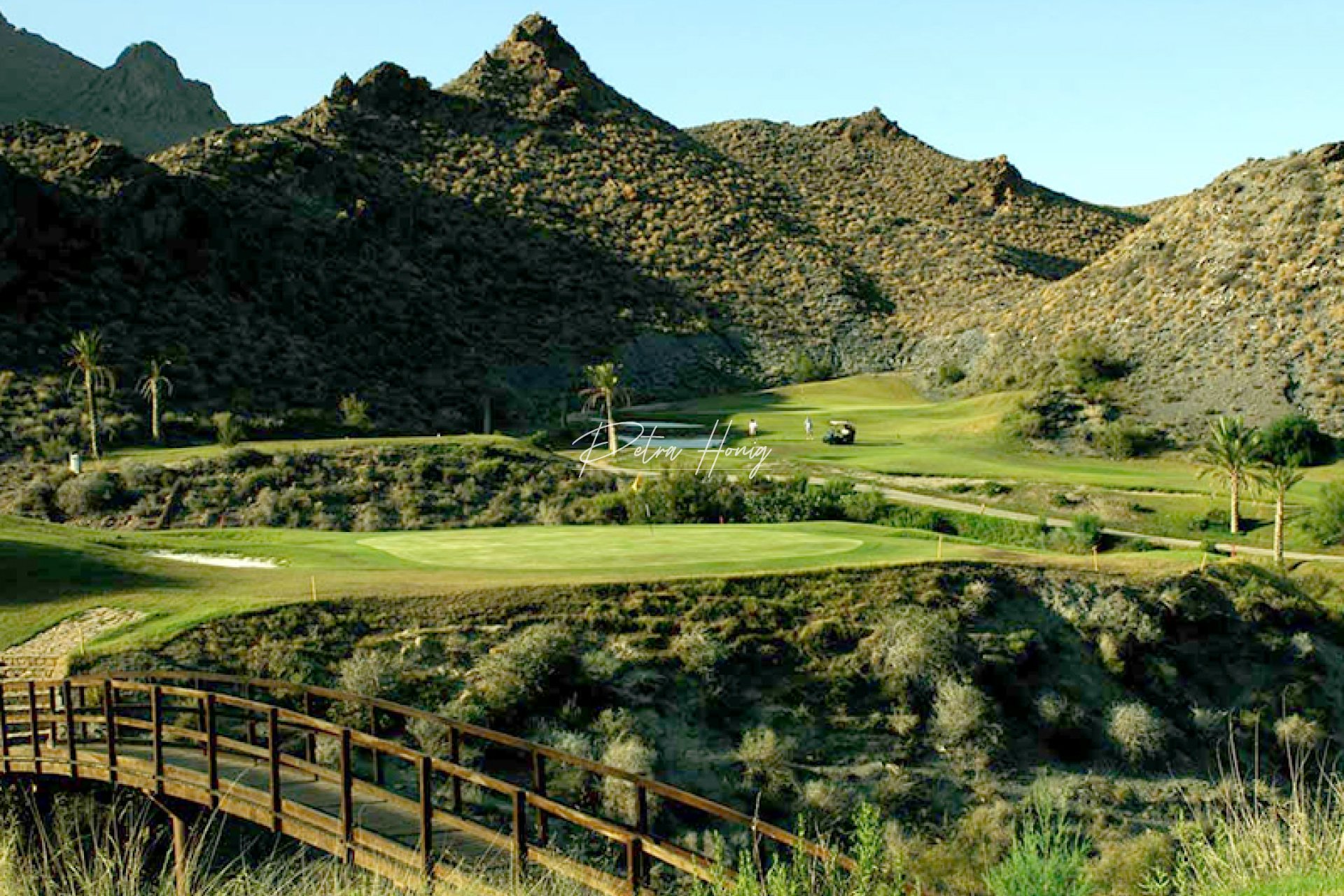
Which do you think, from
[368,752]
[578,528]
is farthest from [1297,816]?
[578,528]

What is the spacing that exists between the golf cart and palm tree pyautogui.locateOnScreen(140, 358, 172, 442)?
3342cm

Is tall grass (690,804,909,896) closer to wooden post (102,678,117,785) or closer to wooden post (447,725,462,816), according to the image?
wooden post (447,725,462,816)

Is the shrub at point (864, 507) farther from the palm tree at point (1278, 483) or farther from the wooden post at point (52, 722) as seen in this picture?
the wooden post at point (52, 722)

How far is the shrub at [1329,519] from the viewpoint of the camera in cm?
4572

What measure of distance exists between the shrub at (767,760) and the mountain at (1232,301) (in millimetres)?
48748

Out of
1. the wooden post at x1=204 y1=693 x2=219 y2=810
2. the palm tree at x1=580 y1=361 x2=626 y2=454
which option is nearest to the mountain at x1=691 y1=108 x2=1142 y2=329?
the palm tree at x1=580 y1=361 x2=626 y2=454

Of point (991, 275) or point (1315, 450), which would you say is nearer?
point (1315, 450)

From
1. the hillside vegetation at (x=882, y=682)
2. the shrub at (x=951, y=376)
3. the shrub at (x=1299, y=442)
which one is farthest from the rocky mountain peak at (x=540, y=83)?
the hillside vegetation at (x=882, y=682)

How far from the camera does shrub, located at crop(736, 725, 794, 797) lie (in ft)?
78.5

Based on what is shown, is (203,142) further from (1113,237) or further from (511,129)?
(1113,237)

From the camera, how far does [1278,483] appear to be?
1838 inches

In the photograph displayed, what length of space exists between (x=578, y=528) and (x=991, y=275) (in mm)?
77895

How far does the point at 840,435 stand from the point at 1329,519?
28448 mm

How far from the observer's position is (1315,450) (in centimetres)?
6038
